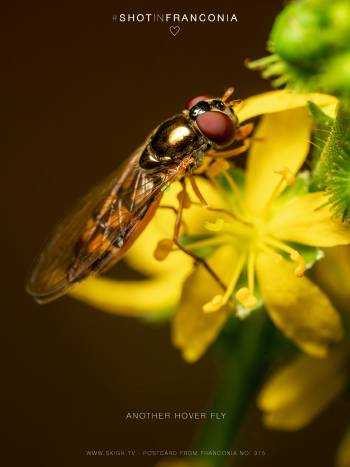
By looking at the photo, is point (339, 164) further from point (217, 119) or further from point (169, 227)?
point (169, 227)

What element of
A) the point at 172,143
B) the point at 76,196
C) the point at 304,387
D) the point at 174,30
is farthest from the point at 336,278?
the point at 76,196

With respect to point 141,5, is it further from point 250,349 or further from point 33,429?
point 33,429

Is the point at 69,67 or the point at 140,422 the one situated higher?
the point at 69,67

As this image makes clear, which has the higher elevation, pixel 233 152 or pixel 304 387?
pixel 233 152

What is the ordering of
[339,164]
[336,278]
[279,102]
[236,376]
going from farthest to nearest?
[336,278] < [236,376] < [279,102] < [339,164]

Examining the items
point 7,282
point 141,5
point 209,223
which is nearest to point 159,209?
point 209,223
